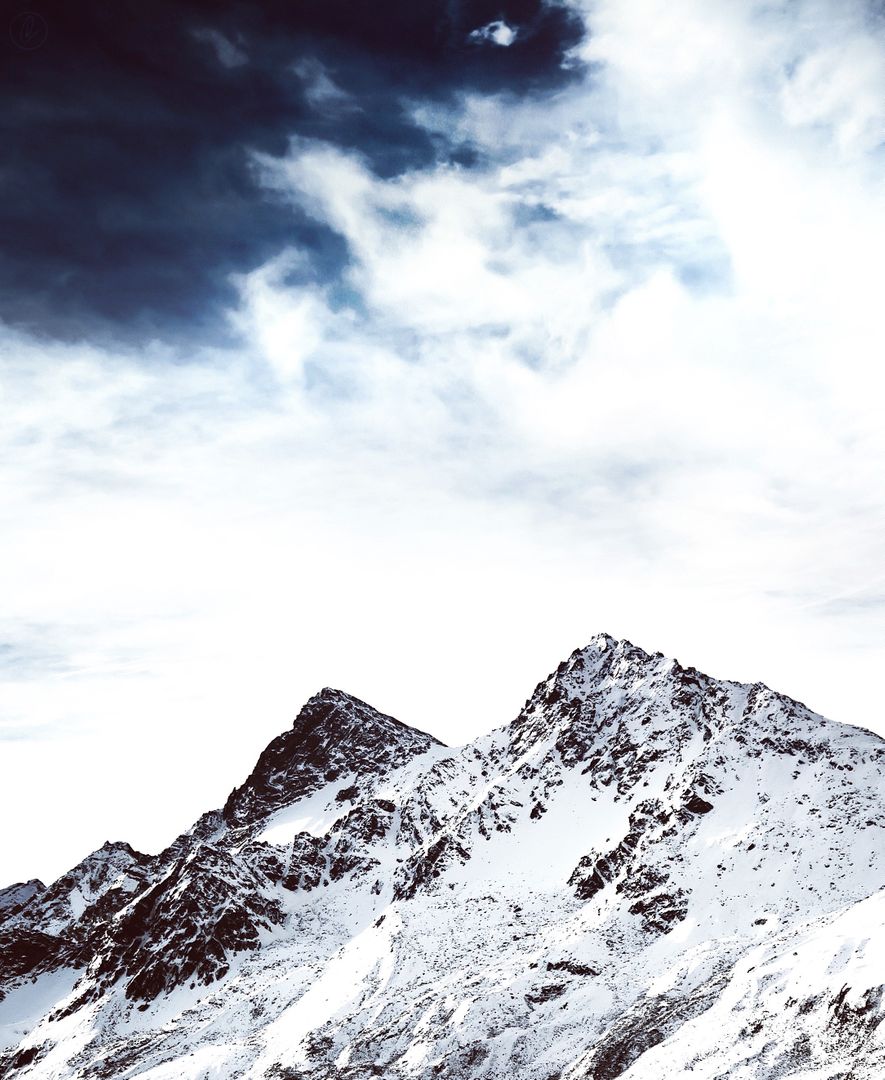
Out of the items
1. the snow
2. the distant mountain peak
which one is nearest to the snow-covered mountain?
the snow

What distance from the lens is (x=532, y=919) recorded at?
289 ft

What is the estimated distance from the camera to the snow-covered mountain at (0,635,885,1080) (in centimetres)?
5469

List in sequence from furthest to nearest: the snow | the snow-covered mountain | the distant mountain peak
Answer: the distant mountain peak < the snow < the snow-covered mountain

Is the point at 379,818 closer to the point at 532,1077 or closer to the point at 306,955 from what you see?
the point at 306,955

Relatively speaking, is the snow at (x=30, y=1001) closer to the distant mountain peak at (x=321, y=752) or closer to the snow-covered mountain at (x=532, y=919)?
the snow-covered mountain at (x=532, y=919)

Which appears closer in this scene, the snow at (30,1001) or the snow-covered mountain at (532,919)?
the snow-covered mountain at (532,919)

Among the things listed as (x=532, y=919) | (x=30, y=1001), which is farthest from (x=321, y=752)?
(x=532, y=919)

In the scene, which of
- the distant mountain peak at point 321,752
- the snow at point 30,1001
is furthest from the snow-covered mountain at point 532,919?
the distant mountain peak at point 321,752

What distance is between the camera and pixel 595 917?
260ft

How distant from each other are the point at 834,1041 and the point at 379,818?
91956mm

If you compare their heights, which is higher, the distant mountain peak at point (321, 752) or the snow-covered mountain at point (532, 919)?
the distant mountain peak at point (321, 752)

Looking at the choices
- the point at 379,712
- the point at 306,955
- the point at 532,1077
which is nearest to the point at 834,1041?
the point at 532,1077

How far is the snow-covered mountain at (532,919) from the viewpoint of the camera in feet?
179

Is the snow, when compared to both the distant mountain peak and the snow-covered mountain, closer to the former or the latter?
the snow-covered mountain
